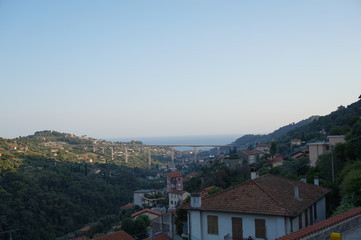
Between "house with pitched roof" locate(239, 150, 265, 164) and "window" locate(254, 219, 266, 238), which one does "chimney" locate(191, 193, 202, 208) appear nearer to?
"window" locate(254, 219, 266, 238)

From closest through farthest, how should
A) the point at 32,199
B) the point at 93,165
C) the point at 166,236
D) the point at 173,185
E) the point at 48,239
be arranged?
the point at 166,236
the point at 48,239
the point at 32,199
the point at 173,185
the point at 93,165

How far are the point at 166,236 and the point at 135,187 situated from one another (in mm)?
44884

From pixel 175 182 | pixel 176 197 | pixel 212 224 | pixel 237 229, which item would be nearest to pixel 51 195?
pixel 176 197

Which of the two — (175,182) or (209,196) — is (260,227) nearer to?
(209,196)

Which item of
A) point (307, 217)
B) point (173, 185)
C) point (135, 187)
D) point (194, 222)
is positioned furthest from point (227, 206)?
point (135, 187)

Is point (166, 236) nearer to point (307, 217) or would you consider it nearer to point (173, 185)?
point (307, 217)

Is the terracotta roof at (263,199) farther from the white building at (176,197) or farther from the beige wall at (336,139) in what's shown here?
the white building at (176,197)

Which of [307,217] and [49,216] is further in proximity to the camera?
[49,216]

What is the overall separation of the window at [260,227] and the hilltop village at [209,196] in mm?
27

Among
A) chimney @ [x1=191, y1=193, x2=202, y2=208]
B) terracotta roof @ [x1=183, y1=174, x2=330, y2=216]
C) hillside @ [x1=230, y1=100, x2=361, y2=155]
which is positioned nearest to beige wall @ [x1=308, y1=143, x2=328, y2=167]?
hillside @ [x1=230, y1=100, x2=361, y2=155]

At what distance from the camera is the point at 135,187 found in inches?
2500

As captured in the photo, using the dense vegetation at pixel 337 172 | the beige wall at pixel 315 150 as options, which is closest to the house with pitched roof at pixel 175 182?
the dense vegetation at pixel 337 172

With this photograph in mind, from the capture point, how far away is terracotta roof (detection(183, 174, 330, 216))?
9.88m

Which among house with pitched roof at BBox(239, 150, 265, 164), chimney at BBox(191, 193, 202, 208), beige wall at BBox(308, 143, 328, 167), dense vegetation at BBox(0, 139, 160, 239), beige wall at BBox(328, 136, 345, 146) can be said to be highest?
beige wall at BBox(328, 136, 345, 146)
